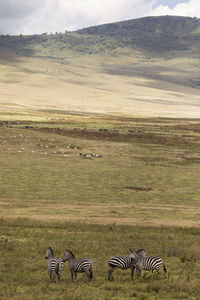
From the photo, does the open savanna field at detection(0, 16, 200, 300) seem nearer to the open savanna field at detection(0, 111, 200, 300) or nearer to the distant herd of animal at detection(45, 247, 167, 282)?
the open savanna field at detection(0, 111, 200, 300)

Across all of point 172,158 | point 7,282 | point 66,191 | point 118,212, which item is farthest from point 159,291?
point 172,158

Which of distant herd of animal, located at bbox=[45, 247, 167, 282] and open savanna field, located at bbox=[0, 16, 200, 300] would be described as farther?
open savanna field, located at bbox=[0, 16, 200, 300]

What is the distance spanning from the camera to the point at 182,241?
21.7m

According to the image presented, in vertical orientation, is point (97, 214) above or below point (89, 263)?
below

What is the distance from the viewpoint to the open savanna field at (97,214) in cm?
1448

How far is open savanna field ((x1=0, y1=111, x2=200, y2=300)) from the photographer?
1448 centimetres

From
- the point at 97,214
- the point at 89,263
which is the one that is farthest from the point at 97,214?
the point at 89,263

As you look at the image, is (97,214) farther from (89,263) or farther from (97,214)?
(89,263)

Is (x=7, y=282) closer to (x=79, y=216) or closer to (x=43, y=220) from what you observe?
(x=43, y=220)

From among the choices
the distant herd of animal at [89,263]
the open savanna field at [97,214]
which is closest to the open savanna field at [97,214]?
the open savanna field at [97,214]

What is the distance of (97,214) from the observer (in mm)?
30469

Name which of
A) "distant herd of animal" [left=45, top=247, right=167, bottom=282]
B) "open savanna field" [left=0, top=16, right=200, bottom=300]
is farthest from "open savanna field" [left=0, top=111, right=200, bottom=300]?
"distant herd of animal" [left=45, top=247, right=167, bottom=282]

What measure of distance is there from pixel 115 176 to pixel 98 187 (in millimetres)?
6711

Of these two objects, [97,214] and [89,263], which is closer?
[89,263]
